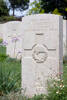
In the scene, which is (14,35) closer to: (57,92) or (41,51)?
(41,51)

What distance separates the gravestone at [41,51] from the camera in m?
5.90

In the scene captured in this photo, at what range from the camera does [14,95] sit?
214 inches

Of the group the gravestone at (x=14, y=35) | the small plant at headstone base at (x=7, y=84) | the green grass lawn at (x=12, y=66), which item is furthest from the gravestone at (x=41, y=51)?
the gravestone at (x=14, y=35)

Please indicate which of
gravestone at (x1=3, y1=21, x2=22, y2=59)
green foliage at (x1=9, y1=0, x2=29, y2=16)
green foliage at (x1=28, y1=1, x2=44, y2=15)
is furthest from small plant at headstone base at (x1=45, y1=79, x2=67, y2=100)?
green foliage at (x1=9, y1=0, x2=29, y2=16)

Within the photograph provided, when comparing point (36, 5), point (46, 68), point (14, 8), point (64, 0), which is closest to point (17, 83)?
point (46, 68)

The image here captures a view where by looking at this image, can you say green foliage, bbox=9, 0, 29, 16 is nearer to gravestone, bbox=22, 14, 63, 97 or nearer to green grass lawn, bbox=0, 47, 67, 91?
green grass lawn, bbox=0, 47, 67, 91

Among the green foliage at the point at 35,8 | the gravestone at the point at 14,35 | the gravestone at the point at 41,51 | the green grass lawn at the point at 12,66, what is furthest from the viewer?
the green foliage at the point at 35,8

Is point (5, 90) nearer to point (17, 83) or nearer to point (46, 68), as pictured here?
point (17, 83)

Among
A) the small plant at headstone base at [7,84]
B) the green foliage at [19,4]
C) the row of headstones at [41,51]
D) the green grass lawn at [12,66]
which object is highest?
the green foliage at [19,4]

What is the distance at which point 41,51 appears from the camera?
6078 millimetres

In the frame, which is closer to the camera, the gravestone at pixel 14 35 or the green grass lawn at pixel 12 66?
the green grass lawn at pixel 12 66

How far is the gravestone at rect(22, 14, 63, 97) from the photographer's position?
5898mm

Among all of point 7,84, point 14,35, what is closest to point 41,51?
point 7,84

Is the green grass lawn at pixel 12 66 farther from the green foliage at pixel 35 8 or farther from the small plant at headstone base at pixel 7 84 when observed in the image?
the green foliage at pixel 35 8
